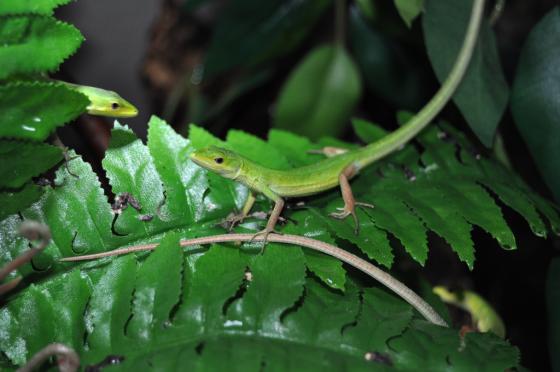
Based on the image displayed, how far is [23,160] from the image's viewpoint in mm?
1211

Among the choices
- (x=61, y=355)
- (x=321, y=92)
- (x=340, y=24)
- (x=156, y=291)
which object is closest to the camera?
(x=61, y=355)

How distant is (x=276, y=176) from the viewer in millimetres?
1625

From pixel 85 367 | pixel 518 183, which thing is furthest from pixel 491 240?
pixel 85 367

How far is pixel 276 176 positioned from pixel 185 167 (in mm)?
293

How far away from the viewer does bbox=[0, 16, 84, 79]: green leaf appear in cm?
116

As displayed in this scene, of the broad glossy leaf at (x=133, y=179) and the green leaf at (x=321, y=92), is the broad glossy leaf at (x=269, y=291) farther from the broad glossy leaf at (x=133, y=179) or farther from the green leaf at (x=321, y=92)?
the green leaf at (x=321, y=92)

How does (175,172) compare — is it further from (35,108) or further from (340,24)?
(340,24)

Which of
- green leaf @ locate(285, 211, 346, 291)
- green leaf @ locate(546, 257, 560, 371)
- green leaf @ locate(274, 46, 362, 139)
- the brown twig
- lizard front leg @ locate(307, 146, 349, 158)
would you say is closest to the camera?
the brown twig

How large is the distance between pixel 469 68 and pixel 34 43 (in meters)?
1.30

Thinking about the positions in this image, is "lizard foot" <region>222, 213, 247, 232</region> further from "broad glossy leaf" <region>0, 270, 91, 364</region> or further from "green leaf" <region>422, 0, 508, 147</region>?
"green leaf" <region>422, 0, 508, 147</region>

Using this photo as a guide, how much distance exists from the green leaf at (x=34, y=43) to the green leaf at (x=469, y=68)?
108 cm

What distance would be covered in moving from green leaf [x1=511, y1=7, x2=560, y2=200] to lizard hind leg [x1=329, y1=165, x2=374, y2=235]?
528mm

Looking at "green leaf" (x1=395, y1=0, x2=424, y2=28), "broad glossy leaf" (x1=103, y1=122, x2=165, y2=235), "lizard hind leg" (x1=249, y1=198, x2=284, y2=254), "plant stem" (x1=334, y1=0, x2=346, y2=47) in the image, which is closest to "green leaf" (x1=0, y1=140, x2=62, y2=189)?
"broad glossy leaf" (x1=103, y1=122, x2=165, y2=235)

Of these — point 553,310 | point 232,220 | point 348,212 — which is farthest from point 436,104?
point 232,220
